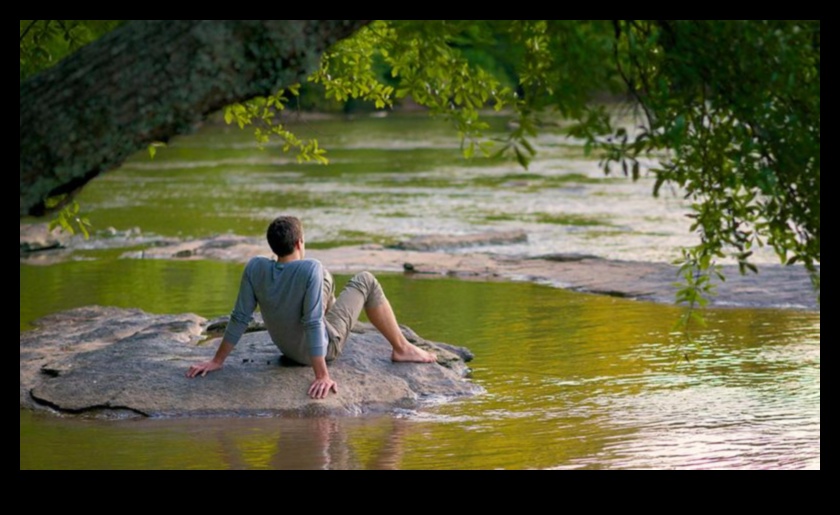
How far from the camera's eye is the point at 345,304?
10.9 meters

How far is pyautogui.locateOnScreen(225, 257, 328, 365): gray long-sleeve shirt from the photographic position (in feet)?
33.4

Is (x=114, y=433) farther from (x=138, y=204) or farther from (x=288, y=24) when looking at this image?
(x=138, y=204)

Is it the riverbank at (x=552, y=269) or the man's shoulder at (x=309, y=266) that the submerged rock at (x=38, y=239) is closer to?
the riverbank at (x=552, y=269)

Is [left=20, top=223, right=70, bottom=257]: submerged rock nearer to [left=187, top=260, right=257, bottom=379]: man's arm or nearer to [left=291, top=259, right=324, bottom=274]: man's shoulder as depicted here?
[left=187, top=260, right=257, bottom=379]: man's arm

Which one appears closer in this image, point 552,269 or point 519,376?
point 519,376

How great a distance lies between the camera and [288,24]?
584 cm

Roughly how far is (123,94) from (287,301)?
4813 mm

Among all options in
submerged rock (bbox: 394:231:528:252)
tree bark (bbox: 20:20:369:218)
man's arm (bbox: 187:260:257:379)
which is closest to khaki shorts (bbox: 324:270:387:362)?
man's arm (bbox: 187:260:257:379)

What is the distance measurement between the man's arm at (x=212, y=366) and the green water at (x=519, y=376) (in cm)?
57

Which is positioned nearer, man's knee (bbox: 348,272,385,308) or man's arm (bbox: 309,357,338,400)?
man's arm (bbox: 309,357,338,400)

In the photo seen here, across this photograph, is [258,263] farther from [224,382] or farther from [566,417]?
[566,417]

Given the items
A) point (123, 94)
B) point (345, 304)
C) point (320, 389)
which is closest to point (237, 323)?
point (320, 389)

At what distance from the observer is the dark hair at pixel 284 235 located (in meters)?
10.2

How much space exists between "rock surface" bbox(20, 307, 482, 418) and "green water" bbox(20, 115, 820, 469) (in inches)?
8.6
